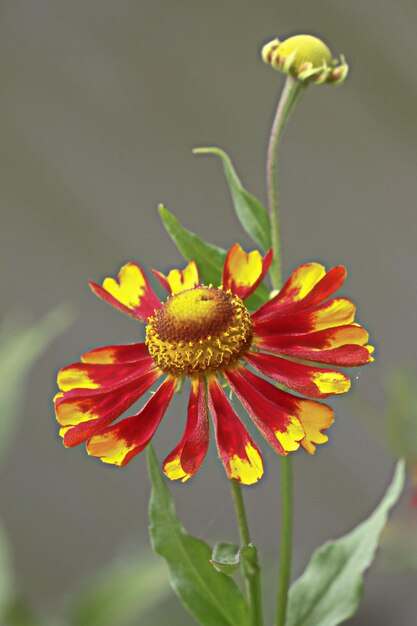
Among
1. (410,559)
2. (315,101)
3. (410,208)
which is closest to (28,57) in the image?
(315,101)

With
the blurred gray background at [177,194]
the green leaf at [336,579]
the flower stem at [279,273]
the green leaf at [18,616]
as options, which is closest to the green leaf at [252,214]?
the flower stem at [279,273]

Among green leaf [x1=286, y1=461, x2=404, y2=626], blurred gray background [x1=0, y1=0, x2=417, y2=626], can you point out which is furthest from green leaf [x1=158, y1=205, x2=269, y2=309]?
blurred gray background [x1=0, y1=0, x2=417, y2=626]

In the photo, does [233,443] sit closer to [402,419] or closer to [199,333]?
[199,333]

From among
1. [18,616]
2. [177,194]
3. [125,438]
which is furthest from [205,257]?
[177,194]

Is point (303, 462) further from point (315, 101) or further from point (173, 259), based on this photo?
point (315, 101)

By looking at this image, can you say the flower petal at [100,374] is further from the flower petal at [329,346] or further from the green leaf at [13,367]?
the green leaf at [13,367]

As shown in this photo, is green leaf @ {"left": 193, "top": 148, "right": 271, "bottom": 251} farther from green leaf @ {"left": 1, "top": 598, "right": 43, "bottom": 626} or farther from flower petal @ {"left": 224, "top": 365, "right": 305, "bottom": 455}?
green leaf @ {"left": 1, "top": 598, "right": 43, "bottom": 626}
